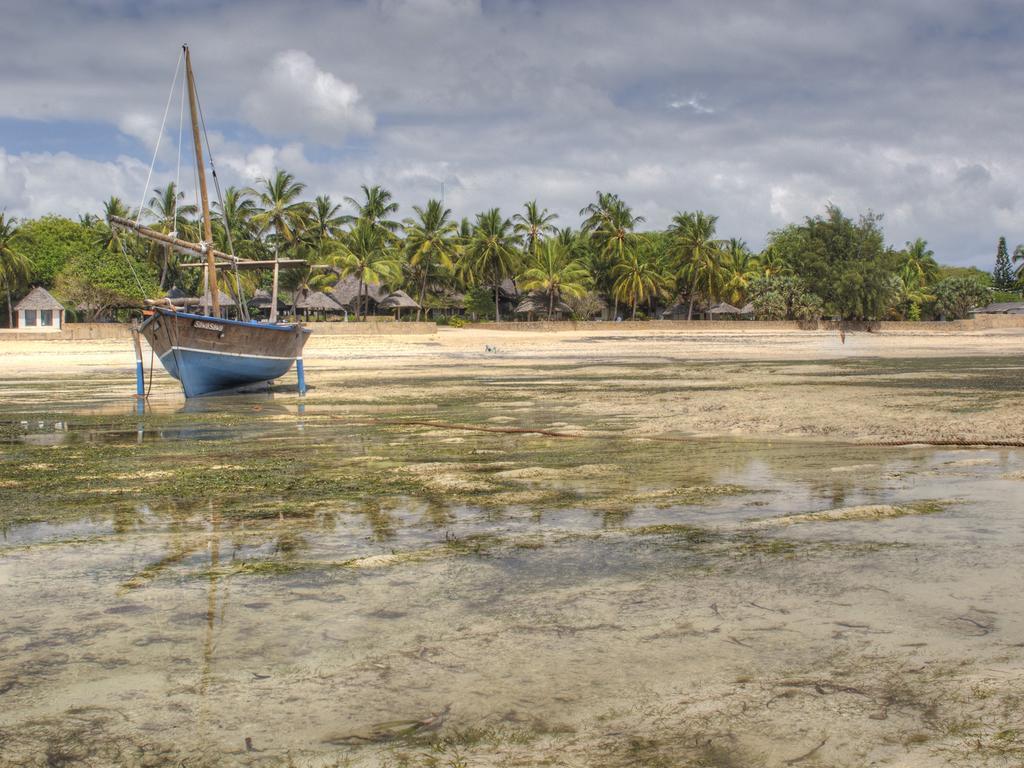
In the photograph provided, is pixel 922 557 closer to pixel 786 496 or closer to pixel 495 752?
pixel 786 496

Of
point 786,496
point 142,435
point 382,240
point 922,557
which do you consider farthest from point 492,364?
point 382,240

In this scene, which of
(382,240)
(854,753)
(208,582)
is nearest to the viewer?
(854,753)

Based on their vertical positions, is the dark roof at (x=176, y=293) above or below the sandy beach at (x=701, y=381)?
above

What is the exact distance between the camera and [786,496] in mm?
7281

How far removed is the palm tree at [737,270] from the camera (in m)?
83.5

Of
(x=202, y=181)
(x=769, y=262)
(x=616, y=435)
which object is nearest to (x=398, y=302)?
(x=769, y=262)

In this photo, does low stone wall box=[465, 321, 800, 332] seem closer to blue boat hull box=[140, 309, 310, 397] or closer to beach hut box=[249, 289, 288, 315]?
beach hut box=[249, 289, 288, 315]

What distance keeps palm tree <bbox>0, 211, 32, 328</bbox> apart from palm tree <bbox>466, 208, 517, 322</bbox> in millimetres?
33997

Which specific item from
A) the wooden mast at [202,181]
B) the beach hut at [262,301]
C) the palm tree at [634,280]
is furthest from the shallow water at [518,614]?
the palm tree at [634,280]

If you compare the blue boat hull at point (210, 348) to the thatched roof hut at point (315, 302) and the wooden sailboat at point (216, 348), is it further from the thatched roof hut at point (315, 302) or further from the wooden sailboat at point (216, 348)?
the thatched roof hut at point (315, 302)

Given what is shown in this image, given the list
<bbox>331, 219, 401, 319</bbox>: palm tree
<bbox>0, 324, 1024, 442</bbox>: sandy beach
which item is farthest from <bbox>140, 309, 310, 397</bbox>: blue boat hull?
<bbox>331, 219, 401, 319</bbox>: palm tree

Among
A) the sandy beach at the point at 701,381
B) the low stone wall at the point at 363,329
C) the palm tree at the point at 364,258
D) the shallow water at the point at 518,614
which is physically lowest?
the shallow water at the point at 518,614

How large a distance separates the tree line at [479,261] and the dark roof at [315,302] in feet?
2.02

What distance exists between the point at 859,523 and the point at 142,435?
30.2ft
